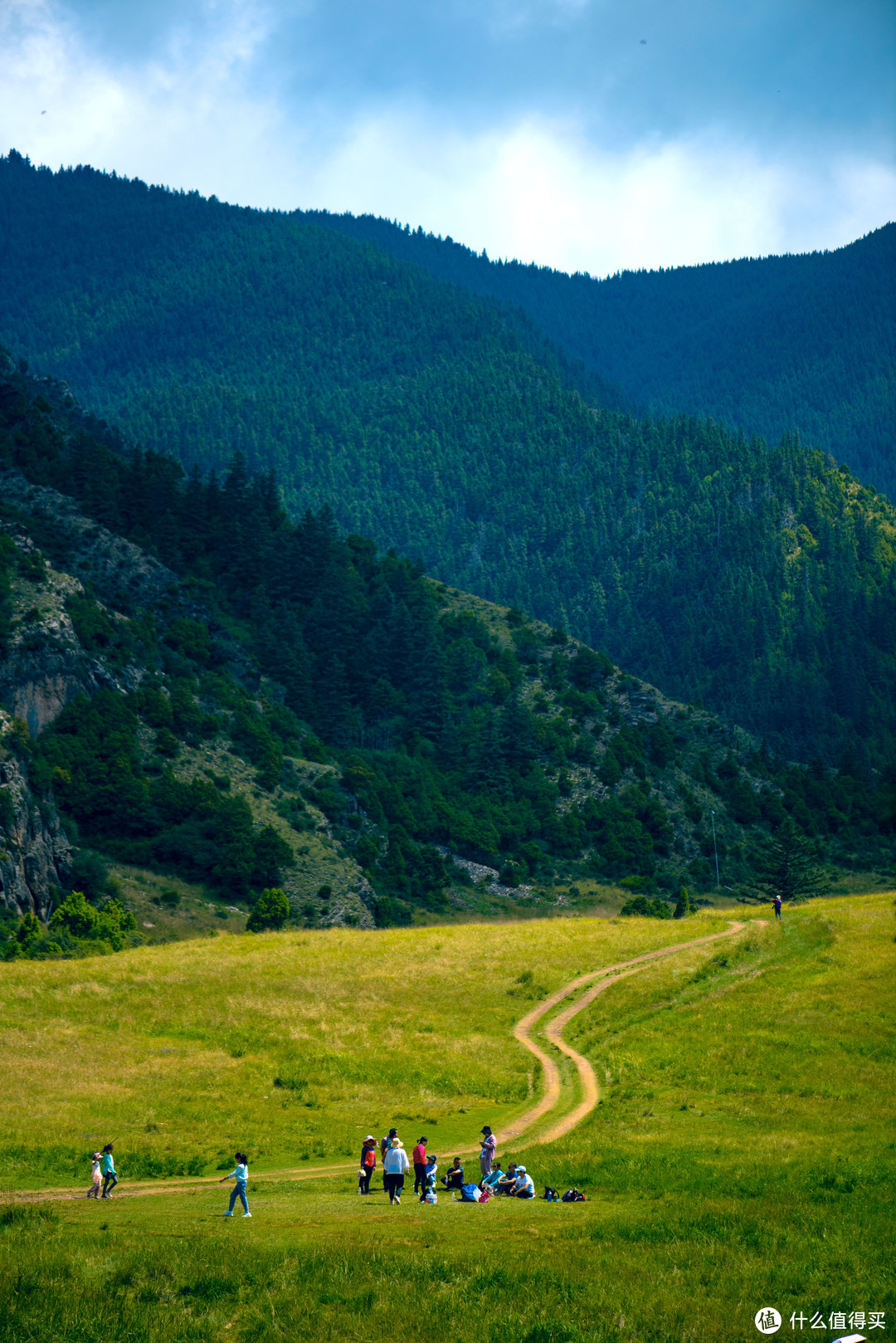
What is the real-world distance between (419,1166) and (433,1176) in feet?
1.60

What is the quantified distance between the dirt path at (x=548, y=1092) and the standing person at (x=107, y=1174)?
46 centimetres

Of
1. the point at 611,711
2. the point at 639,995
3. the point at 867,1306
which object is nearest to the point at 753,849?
the point at 611,711

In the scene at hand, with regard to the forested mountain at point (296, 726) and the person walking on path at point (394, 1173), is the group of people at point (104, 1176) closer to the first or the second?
the person walking on path at point (394, 1173)

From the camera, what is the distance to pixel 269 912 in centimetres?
10294

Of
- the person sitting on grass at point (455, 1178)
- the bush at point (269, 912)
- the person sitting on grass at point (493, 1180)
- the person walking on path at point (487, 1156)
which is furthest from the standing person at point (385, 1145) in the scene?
the bush at point (269, 912)

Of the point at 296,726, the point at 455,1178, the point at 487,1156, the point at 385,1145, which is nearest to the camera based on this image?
the point at 455,1178

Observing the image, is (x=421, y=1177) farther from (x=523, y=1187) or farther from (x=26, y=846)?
(x=26, y=846)

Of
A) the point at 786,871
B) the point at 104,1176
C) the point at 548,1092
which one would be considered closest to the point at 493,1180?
the point at 104,1176

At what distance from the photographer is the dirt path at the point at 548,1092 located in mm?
32406

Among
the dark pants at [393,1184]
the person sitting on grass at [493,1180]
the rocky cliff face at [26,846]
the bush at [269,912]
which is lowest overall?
the person sitting on grass at [493,1180]

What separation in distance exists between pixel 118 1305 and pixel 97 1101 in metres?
21.6

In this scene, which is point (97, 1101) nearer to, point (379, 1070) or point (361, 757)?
point (379, 1070)

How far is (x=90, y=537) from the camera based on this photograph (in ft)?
478

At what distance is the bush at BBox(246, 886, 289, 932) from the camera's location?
102m
